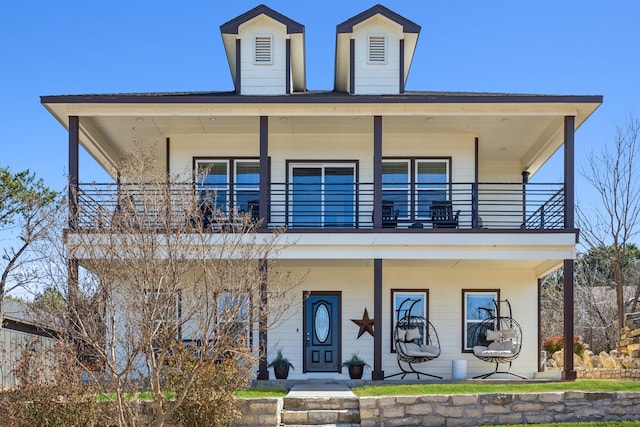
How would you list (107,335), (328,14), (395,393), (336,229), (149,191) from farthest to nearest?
1. (328,14)
2. (336,229)
3. (395,393)
4. (149,191)
5. (107,335)

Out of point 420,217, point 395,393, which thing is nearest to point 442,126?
point 420,217

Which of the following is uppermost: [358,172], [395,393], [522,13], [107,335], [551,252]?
[522,13]

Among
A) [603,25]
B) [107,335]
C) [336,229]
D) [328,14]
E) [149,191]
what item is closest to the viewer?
[107,335]

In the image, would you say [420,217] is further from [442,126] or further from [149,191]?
[149,191]

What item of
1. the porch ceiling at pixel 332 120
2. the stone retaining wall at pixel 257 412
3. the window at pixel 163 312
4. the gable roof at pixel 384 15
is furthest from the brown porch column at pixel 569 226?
the window at pixel 163 312

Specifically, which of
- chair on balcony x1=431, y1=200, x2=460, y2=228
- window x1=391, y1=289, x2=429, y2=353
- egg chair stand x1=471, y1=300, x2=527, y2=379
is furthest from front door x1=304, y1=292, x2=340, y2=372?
egg chair stand x1=471, y1=300, x2=527, y2=379

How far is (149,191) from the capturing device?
11.0 meters

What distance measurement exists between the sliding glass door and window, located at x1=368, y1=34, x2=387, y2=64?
8.07 ft

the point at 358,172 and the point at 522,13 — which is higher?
the point at 522,13

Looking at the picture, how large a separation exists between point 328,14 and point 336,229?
596 cm

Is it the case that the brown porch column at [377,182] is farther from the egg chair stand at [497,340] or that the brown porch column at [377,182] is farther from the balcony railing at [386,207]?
the egg chair stand at [497,340]

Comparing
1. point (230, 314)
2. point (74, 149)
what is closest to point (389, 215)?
point (74, 149)

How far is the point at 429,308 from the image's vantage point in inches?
699

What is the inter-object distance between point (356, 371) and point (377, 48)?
7.22 meters
